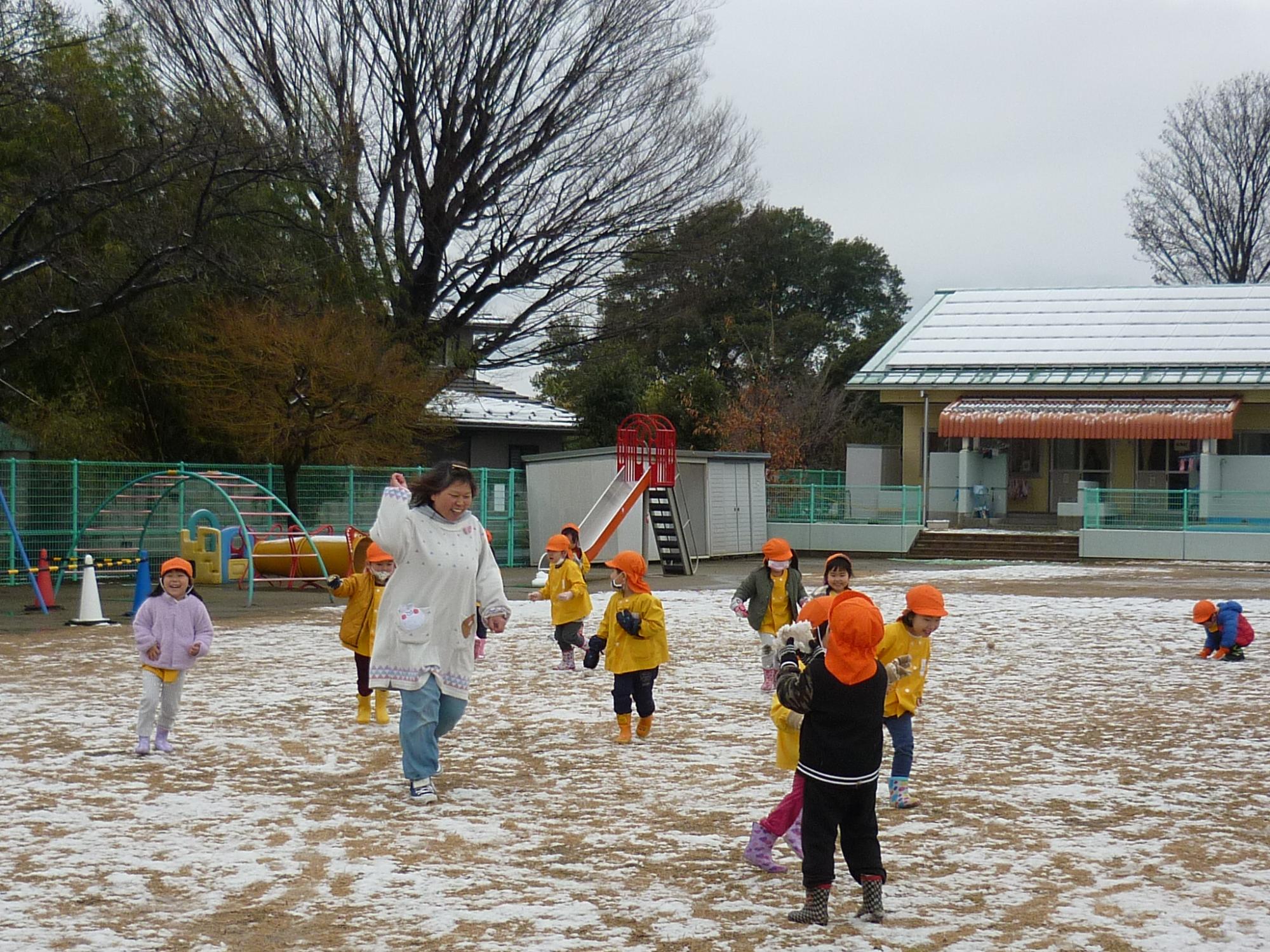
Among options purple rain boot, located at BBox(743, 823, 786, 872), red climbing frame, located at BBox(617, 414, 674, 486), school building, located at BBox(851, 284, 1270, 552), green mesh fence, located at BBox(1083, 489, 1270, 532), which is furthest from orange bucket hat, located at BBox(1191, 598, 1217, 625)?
school building, located at BBox(851, 284, 1270, 552)

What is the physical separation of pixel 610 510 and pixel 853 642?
67.2 feet

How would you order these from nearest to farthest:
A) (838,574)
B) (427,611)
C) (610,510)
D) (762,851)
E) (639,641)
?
(762,851), (427,611), (838,574), (639,641), (610,510)

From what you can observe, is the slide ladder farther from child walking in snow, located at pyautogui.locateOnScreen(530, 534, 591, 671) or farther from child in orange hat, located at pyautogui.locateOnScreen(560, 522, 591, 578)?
child walking in snow, located at pyautogui.locateOnScreen(530, 534, 591, 671)

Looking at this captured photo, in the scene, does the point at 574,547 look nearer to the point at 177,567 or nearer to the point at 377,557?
the point at 377,557

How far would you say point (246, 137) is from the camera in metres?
19.5

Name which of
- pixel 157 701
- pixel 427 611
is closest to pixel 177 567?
pixel 157 701

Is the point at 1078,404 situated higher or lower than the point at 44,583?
higher

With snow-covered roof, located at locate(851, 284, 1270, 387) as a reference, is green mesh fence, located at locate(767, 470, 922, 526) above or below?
below

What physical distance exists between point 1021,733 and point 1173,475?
96.7 ft

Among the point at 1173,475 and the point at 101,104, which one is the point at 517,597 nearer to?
the point at 101,104

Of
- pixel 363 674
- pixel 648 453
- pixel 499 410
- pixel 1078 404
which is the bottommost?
pixel 363 674

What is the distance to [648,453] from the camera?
26.5m

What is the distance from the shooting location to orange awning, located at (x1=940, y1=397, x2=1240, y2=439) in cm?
3425

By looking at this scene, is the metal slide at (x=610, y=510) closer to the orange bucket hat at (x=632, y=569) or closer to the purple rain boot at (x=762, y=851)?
the orange bucket hat at (x=632, y=569)
